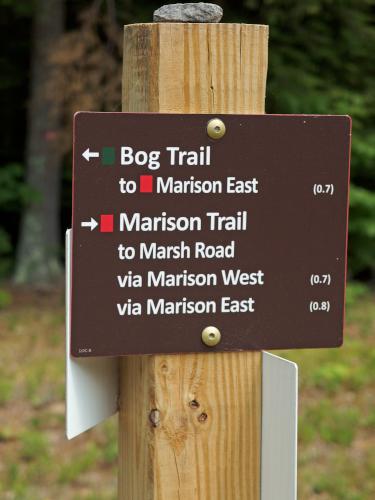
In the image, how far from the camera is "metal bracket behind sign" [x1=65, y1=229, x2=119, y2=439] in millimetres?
1938

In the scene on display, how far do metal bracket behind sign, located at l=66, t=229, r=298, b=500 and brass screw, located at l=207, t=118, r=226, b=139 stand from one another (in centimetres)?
35

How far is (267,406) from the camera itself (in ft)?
6.56

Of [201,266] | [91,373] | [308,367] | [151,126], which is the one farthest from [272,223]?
[308,367]

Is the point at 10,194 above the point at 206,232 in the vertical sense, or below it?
above

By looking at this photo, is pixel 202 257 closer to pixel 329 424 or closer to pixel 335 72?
pixel 329 424

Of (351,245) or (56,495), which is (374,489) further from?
(351,245)

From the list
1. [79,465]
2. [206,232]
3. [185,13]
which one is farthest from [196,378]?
[79,465]

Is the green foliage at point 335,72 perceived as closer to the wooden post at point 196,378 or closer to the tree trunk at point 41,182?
the tree trunk at point 41,182

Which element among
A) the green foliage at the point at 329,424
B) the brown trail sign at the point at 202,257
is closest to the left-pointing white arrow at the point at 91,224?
the brown trail sign at the point at 202,257

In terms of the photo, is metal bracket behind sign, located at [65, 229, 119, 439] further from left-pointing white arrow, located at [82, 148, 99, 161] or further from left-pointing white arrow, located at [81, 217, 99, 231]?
left-pointing white arrow, located at [82, 148, 99, 161]

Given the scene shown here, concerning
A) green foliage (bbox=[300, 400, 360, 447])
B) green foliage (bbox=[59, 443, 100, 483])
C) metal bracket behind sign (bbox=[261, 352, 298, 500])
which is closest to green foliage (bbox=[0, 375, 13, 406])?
green foliage (bbox=[59, 443, 100, 483])

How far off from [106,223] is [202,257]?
206 millimetres

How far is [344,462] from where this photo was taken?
5.23m

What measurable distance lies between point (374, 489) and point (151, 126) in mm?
3425
